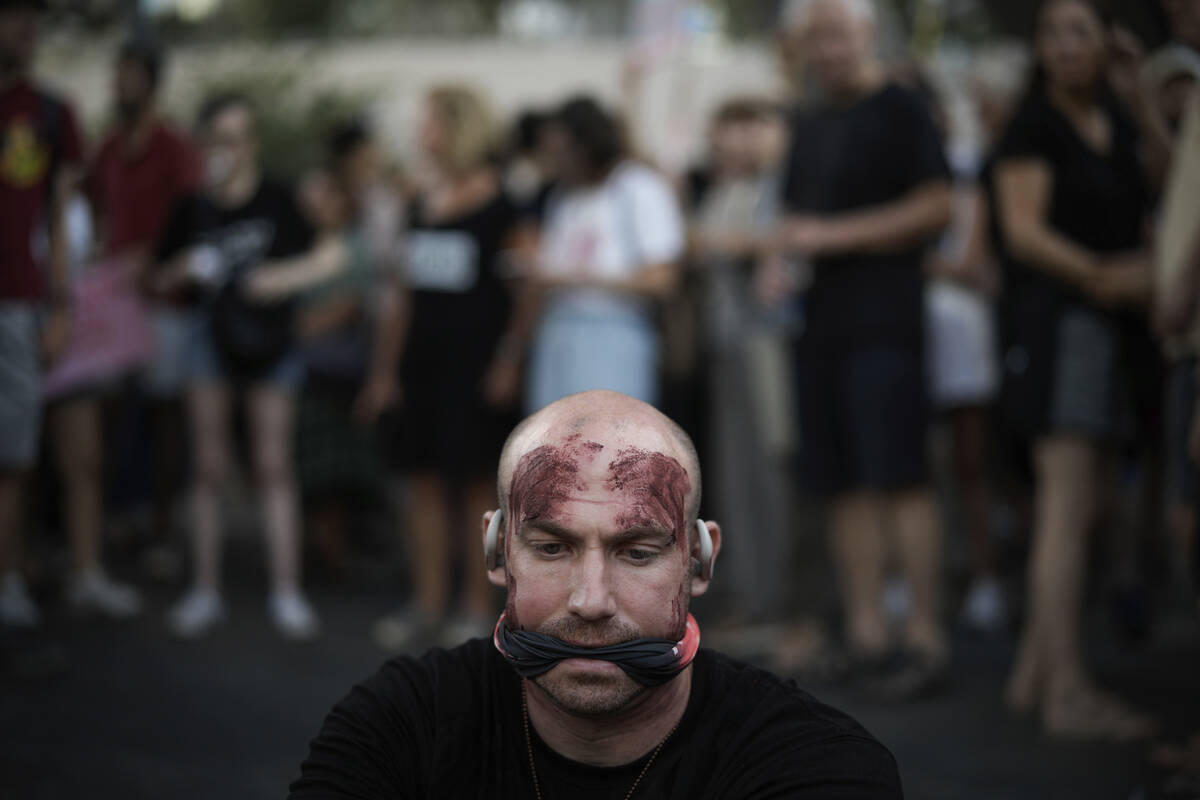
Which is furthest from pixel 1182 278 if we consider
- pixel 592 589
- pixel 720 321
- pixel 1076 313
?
pixel 720 321

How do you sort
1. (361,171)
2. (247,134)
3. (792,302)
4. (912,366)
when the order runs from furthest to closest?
(361,171) < (247,134) < (792,302) < (912,366)

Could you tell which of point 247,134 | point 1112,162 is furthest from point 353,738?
point 247,134

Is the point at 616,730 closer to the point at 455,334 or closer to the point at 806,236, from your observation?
the point at 806,236

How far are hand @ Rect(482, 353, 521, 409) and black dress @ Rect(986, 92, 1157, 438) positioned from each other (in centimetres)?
216

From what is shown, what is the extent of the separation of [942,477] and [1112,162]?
4.71 meters

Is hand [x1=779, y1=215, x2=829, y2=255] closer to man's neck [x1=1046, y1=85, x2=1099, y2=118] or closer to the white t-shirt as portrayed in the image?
the white t-shirt

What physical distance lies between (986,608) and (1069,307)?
2.09m

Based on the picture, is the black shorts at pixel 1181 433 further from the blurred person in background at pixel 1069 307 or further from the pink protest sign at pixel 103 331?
the pink protest sign at pixel 103 331

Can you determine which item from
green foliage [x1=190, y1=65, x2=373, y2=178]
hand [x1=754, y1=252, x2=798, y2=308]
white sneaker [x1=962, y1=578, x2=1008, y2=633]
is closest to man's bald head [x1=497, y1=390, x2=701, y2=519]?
hand [x1=754, y1=252, x2=798, y2=308]

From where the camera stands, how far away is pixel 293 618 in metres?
5.95

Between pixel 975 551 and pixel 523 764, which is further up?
→ pixel 523 764

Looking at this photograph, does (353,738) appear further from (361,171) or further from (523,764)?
(361,171)

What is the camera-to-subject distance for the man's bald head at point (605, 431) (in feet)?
7.18

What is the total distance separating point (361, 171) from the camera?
7172 millimetres
